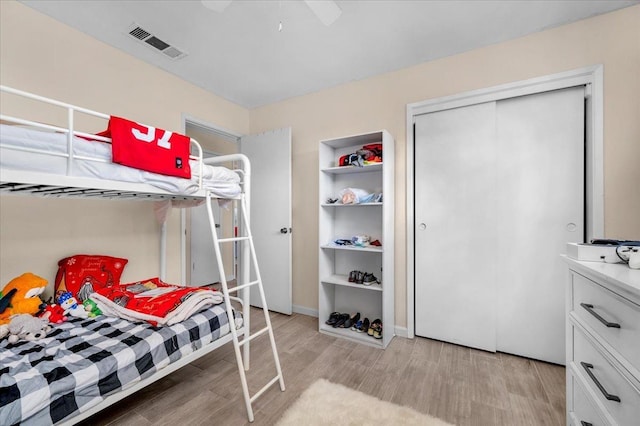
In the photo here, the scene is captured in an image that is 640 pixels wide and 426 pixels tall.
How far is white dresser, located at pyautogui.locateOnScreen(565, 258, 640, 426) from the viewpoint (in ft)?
2.66

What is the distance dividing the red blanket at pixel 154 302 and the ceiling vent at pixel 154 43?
2.04 m

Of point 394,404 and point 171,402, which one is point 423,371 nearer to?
point 394,404

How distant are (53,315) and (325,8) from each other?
2.53 m

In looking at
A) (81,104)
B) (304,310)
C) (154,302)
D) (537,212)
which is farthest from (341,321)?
(81,104)

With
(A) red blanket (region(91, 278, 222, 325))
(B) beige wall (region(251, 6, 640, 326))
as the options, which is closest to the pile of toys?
(A) red blanket (region(91, 278, 222, 325))

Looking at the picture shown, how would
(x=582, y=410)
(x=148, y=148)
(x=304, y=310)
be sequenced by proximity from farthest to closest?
(x=304, y=310) < (x=148, y=148) < (x=582, y=410)

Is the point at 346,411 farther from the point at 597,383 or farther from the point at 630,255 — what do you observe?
the point at 630,255

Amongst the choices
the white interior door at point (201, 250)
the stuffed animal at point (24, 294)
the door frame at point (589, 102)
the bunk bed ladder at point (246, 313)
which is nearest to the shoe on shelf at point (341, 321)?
the bunk bed ladder at point (246, 313)

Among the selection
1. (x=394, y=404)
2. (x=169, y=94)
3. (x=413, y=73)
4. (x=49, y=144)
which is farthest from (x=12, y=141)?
(x=413, y=73)

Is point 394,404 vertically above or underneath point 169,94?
underneath

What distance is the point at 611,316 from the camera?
937 mm

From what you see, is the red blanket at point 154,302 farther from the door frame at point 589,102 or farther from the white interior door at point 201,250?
the door frame at point 589,102

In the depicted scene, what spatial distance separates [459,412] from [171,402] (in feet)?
5.77

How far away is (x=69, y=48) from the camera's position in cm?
211
